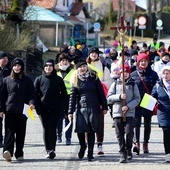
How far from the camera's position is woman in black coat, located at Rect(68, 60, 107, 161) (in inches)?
428

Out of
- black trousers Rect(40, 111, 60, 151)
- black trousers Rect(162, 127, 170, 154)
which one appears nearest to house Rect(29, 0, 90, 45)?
black trousers Rect(40, 111, 60, 151)

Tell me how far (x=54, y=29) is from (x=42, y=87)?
50.0m

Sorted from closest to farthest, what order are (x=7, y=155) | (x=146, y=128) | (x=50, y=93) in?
(x=7, y=155), (x=50, y=93), (x=146, y=128)

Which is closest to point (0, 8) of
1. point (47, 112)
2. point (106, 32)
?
point (47, 112)

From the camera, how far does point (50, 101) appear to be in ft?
37.0

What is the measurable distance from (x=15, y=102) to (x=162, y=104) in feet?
8.44

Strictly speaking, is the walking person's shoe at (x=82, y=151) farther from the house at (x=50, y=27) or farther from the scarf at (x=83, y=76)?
the house at (x=50, y=27)

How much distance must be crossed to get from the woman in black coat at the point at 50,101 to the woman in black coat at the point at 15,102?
1.16 feet

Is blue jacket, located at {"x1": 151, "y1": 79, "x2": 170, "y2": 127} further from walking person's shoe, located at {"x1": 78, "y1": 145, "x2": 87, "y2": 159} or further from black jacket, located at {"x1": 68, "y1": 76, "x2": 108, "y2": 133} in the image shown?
walking person's shoe, located at {"x1": 78, "y1": 145, "x2": 87, "y2": 159}

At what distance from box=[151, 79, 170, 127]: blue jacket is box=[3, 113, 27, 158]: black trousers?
2379 millimetres

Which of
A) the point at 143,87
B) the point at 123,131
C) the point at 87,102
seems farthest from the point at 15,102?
the point at 143,87

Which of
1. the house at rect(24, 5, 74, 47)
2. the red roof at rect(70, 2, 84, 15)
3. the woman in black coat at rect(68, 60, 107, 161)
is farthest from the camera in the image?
the red roof at rect(70, 2, 84, 15)

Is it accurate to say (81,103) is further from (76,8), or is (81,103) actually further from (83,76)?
(76,8)

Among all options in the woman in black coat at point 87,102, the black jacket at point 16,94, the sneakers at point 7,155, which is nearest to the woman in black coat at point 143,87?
the woman in black coat at point 87,102
